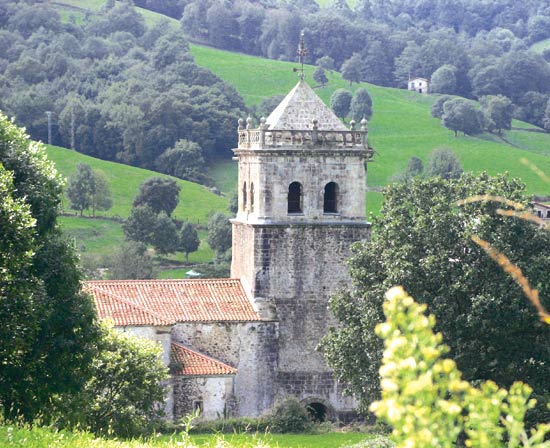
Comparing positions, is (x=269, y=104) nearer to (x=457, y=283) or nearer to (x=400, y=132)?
(x=400, y=132)

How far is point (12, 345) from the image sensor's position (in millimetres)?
24469

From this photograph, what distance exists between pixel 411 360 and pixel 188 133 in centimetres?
11342

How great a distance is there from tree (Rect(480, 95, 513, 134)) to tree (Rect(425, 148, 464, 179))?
2273 cm

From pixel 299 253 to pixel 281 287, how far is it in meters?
1.25

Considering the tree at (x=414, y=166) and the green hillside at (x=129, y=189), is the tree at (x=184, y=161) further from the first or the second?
the tree at (x=414, y=166)

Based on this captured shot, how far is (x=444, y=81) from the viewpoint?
170m

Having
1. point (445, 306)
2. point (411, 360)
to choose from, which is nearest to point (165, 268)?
point (445, 306)

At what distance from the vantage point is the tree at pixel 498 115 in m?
142

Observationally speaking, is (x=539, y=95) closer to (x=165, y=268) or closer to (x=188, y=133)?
(x=188, y=133)

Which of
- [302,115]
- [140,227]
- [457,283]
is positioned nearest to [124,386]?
[457,283]

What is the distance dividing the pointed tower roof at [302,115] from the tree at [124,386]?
1080 centimetres

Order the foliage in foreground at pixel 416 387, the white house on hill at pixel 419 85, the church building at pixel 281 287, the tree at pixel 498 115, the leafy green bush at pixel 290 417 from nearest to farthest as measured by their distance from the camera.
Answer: the foliage in foreground at pixel 416 387, the leafy green bush at pixel 290 417, the church building at pixel 281 287, the tree at pixel 498 115, the white house on hill at pixel 419 85

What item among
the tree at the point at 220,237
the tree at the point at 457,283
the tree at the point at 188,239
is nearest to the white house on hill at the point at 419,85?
the tree at the point at 220,237

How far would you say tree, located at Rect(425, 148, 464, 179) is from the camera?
113062 mm
